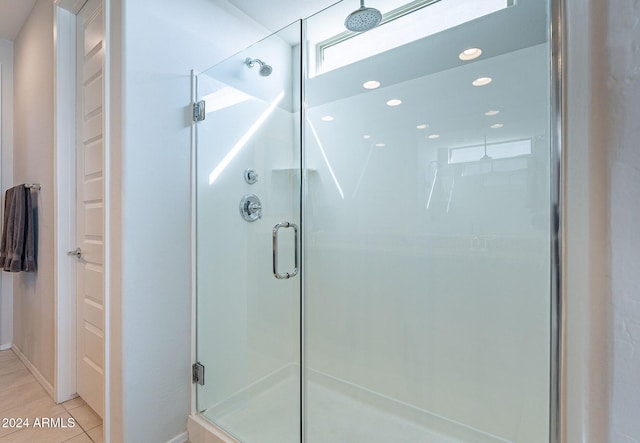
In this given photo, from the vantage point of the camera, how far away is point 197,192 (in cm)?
167

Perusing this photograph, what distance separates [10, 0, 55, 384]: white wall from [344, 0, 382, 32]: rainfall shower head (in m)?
1.91

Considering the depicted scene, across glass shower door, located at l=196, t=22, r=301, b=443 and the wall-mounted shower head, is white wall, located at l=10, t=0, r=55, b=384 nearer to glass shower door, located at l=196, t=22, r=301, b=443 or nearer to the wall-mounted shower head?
glass shower door, located at l=196, t=22, r=301, b=443

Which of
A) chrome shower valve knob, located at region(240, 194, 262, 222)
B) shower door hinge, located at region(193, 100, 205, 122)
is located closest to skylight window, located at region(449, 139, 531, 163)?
chrome shower valve knob, located at region(240, 194, 262, 222)

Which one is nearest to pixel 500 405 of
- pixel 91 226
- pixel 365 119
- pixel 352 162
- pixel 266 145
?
pixel 352 162

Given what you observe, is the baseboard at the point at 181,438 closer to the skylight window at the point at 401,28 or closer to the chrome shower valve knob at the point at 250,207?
the chrome shower valve knob at the point at 250,207

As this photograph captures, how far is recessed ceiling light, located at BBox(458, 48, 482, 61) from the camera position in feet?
4.97

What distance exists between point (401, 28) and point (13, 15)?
9.35 feet

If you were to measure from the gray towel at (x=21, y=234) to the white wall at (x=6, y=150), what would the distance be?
65 cm

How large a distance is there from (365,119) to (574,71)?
126 centimetres

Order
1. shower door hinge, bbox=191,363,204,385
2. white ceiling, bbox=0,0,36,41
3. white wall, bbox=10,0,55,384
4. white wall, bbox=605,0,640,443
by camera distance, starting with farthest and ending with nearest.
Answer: white ceiling, bbox=0,0,36,41
white wall, bbox=10,0,55,384
shower door hinge, bbox=191,363,204,385
white wall, bbox=605,0,640,443

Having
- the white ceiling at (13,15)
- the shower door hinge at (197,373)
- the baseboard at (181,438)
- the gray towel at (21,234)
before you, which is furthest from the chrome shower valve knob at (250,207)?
the white ceiling at (13,15)

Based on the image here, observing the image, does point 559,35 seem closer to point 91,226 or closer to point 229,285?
point 229,285

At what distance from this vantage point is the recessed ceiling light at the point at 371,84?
183 centimetres

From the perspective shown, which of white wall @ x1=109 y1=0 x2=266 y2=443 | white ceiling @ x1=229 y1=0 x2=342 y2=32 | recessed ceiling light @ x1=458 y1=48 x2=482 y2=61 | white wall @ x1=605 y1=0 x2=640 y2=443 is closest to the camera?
white wall @ x1=605 y1=0 x2=640 y2=443
